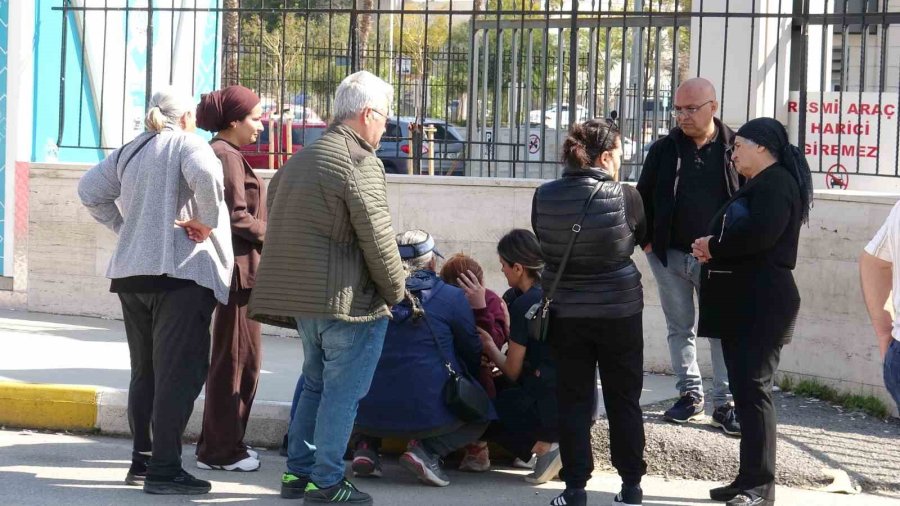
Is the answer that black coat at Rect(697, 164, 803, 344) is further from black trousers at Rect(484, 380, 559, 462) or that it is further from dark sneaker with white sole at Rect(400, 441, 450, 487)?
dark sneaker with white sole at Rect(400, 441, 450, 487)

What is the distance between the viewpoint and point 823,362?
726 cm

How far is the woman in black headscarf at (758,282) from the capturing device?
5039 mm

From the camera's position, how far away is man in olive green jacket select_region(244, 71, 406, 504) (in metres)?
4.73

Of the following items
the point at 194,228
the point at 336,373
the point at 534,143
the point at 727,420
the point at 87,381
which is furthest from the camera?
the point at 534,143

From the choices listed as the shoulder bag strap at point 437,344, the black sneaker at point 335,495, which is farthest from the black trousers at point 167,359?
the shoulder bag strap at point 437,344

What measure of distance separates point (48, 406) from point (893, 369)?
4.55 meters

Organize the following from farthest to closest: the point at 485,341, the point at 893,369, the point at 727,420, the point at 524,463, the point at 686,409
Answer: the point at 686,409 → the point at 727,420 → the point at 524,463 → the point at 485,341 → the point at 893,369

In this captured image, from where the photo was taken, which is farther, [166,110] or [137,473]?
[137,473]

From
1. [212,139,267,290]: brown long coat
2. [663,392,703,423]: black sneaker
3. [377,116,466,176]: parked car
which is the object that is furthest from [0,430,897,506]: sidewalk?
[377,116,466,176]: parked car

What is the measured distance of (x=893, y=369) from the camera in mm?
3865

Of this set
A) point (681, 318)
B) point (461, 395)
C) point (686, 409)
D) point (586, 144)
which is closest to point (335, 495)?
point (461, 395)

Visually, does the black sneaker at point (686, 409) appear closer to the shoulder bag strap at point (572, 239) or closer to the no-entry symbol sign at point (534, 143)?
the shoulder bag strap at point (572, 239)

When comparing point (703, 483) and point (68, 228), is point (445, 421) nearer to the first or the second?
point (703, 483)

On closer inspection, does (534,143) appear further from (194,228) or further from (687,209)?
(194,228)
